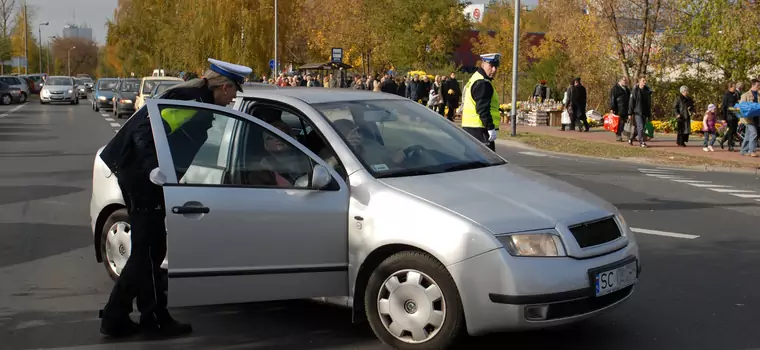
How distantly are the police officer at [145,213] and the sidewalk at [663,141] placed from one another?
14.7 m

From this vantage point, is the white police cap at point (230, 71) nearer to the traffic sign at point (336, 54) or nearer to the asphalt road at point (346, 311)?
the asphalt road at point (346, 311)

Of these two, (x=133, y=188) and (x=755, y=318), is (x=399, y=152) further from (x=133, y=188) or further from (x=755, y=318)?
(x=755, y=318)

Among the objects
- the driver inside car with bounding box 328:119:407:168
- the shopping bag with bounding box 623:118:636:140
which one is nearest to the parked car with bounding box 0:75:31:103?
the shopping bag with bounding box 623:118:636:140

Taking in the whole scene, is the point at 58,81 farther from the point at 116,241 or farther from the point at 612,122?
the point at 116,241

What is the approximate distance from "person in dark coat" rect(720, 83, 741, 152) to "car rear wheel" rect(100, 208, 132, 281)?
17084 mm

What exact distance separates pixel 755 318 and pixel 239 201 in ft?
11.6

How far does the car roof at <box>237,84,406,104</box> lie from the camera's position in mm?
5906

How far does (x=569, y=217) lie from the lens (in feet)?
16.1

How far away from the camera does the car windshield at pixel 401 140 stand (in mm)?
5480

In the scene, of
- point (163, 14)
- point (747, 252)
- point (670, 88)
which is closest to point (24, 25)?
point (163, 14)

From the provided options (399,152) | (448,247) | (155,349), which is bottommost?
(155,349)

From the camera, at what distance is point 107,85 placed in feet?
131

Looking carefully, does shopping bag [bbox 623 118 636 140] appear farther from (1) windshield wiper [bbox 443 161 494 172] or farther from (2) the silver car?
(2) the silver car

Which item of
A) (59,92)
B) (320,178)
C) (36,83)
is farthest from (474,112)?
(36,83)
